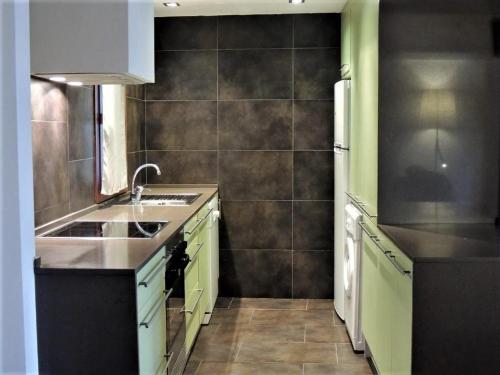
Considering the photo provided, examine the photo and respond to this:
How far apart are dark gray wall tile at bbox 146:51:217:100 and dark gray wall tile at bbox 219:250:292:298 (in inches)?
52.8

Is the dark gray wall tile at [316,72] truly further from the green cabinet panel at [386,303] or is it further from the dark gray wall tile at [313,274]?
the green cabinet panel at [386,303]

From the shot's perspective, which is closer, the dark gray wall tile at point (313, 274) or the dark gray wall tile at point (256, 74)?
the dark gray wall tile at point (256, 74)

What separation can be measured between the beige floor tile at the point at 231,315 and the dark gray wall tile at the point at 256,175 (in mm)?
941

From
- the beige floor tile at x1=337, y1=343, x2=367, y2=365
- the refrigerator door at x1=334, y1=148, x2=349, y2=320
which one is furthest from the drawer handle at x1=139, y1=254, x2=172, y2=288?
the refrigerator door at x1=334, y1=148, x2=349, y2=320

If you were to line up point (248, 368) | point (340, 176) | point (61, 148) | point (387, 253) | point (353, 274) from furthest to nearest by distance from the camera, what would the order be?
point (340, 176)
point (353, 274)
point (248, 368)
point (61, 148)
point (387, 253)

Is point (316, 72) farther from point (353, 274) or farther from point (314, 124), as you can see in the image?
point (353, 274)

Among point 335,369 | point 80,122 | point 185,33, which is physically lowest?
point 335,369

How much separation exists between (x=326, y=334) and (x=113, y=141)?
1984mm

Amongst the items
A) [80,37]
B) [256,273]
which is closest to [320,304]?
[256,273]

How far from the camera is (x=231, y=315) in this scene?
5.19 metres

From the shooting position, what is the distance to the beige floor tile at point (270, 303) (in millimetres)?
5430

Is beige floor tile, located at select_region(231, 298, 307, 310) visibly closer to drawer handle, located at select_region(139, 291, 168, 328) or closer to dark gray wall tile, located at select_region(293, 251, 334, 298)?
dark gray wall tile, located at select_region(293, 251, 334, 298)

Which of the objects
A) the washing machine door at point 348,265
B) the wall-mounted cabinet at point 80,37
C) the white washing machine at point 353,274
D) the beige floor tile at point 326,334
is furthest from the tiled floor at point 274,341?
the wall-mounted cabinet at point 80,37

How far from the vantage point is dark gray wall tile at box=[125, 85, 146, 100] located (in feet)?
16.6
